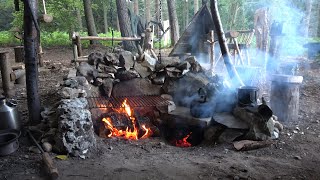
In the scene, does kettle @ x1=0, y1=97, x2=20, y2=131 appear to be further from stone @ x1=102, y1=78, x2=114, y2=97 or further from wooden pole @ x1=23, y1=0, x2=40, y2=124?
stone @ x1=102, y1=78, x2=114, y2=97

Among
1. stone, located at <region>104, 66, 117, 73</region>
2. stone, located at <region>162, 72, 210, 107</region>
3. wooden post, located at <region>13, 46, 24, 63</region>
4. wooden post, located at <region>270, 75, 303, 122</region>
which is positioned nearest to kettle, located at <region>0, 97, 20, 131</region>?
stone, located at <region>104, 66, 117, 73</region>

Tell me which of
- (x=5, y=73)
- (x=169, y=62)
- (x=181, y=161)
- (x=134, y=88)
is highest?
(x=169, y=62)

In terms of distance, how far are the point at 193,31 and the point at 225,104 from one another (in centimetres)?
673

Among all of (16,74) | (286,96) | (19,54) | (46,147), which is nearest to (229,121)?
(286,96)

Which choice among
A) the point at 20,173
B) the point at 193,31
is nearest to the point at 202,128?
the point at 20,173

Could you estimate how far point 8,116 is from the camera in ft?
15.4

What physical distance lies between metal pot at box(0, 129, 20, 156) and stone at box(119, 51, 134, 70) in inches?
113

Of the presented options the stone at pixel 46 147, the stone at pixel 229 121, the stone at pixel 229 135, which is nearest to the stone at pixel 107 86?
the stone at pixel 46 147

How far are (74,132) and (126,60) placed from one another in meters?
2.84

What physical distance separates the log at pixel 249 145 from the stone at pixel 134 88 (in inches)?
95.4

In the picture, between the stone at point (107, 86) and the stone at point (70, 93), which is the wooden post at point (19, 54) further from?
the stone at point (70, 93)

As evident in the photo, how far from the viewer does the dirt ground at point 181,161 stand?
12.1 feet

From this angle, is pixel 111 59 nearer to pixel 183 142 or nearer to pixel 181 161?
pixel 183 142

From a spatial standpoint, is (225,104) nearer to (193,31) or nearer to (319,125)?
(319,125)
